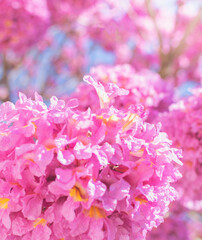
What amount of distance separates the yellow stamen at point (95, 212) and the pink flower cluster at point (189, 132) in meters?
1.04

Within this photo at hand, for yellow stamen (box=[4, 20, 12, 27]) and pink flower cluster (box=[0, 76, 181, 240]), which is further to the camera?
yellow stamen (box=[4, 20, 12, 27])

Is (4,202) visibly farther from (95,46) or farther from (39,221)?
(95,46)

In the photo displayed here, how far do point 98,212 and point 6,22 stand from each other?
250 centimetres

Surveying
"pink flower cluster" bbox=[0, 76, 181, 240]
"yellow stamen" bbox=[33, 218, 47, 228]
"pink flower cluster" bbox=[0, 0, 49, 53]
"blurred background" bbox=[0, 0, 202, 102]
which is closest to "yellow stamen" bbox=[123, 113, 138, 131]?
"pink flower cluster" bbox=[0, 76, 181, 240]

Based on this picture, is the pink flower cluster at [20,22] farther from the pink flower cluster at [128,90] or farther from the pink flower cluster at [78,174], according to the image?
the pink flower cluster at [78,174]

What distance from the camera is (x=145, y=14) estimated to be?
18.8ft

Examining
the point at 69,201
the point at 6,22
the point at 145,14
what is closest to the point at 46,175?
the point at 69,201

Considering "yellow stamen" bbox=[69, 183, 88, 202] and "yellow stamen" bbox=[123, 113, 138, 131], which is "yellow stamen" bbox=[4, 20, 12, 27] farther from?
"yellow stamen" bbox=[69, 183, 88, 202]

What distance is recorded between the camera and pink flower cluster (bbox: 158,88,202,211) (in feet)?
7.15

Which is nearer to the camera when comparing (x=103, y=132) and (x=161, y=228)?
(x=103, y=132)

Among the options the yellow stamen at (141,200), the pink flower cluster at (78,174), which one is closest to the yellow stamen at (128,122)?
→ the pink flower cluster at (78,174)

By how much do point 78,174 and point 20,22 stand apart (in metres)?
2.53

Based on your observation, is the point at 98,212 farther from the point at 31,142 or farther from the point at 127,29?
the point at 127,29

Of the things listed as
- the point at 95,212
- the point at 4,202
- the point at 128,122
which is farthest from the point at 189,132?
the point at 4,202
